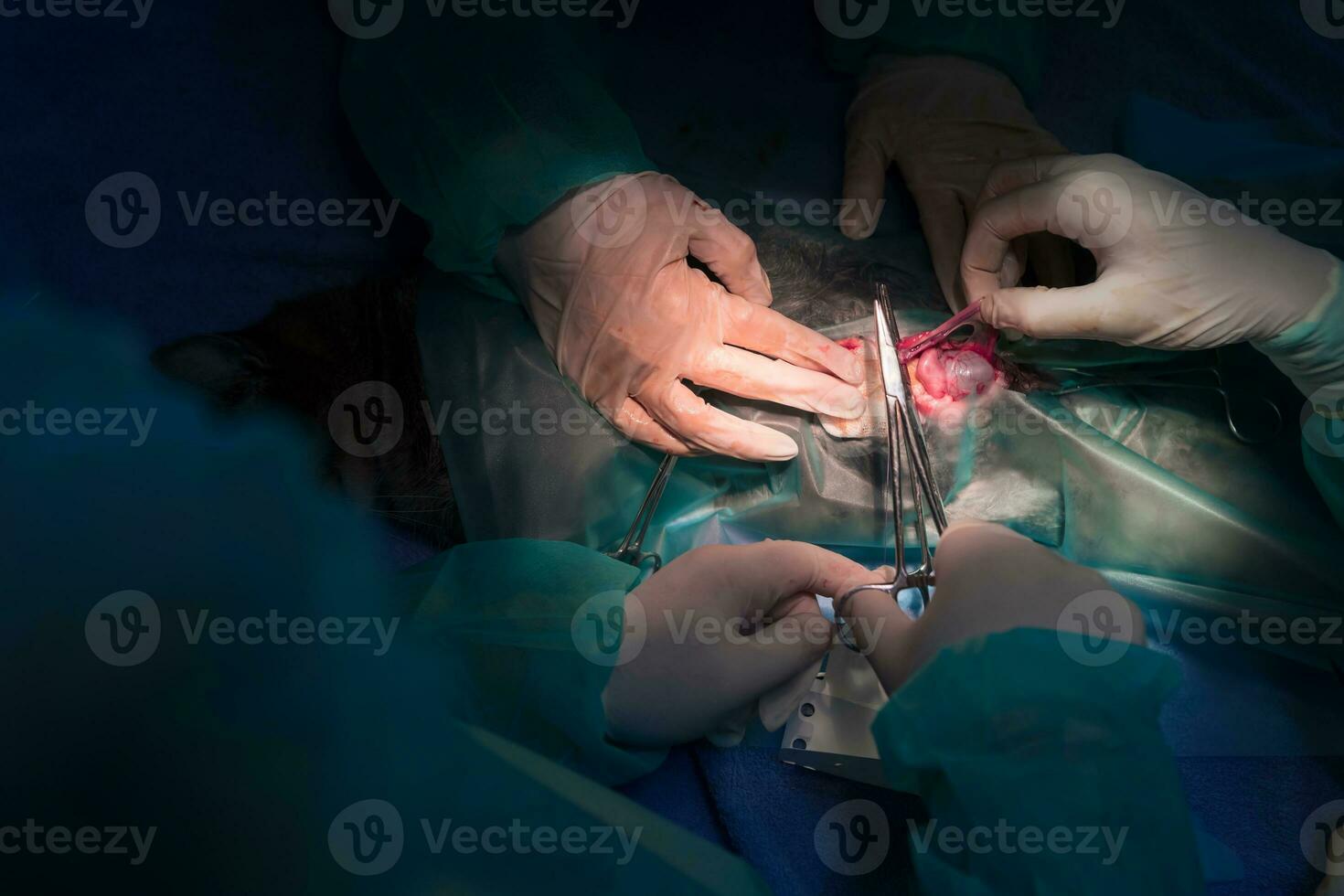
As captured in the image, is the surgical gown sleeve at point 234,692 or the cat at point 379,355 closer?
the surgical gown sleeve at point 234,692

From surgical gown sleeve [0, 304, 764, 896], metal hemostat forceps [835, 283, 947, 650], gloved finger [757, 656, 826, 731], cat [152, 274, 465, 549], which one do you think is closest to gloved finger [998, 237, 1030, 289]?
metal hemostat forceps [835, 283, 947, 650]

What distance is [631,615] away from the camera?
1.53 meters

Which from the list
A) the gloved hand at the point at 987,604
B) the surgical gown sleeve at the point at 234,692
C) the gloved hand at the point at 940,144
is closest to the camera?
the surgical gown sleeve at the point at 234,692

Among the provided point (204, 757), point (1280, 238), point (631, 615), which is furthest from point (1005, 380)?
point (204, 757)

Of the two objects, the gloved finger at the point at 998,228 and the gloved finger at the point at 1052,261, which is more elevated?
the gloved finger at the point at 998,228

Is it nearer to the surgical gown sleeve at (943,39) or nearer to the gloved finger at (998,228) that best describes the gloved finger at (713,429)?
the gloved finger at (998,228)

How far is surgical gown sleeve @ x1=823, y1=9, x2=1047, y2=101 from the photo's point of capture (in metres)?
2.09

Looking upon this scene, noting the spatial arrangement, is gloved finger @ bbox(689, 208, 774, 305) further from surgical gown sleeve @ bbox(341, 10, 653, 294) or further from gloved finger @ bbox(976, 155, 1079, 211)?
gloved finger @ bbox(976, 155, 1079, 211)

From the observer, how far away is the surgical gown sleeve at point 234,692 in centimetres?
107

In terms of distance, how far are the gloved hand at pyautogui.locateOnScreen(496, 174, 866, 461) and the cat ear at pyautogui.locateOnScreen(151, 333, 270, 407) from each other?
56cm

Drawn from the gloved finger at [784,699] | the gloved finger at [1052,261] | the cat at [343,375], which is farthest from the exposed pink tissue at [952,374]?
the cat at [343,375]

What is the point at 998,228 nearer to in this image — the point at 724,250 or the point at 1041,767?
the point at 724,250

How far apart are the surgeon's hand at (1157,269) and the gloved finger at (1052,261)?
25cm

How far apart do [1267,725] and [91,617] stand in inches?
82.2
